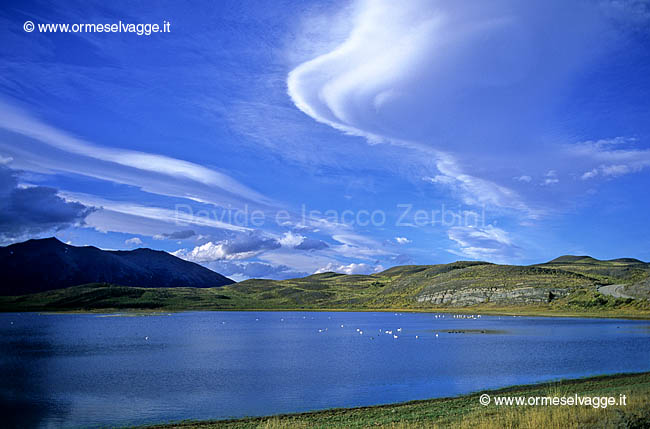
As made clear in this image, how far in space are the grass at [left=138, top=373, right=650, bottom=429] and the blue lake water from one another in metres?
2.54

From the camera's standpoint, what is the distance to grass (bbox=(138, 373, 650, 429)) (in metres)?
17.3

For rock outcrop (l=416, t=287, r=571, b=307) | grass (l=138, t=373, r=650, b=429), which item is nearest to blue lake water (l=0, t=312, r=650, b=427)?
grass (l=138, t=373, r=650, b=429)

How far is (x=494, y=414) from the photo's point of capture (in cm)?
2195

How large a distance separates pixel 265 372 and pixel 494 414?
78.2ft

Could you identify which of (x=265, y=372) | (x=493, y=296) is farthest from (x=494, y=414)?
(x=493, y=296)

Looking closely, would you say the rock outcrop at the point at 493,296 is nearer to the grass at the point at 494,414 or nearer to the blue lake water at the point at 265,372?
the blue lake water at the point at 265,372

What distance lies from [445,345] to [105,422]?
43.4 m

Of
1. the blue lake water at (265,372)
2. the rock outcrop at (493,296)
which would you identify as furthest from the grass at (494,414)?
the rock outcrop at (493,296)

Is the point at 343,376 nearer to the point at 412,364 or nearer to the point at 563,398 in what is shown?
the point at 412,364

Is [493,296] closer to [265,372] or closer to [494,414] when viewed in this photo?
[265,372]

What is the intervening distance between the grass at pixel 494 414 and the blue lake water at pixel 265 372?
2.54 m

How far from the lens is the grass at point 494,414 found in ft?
56.7

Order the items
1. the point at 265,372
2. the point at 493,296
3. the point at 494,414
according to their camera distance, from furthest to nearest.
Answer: the point at 493,296
the point at 265,372
the point at 494,414

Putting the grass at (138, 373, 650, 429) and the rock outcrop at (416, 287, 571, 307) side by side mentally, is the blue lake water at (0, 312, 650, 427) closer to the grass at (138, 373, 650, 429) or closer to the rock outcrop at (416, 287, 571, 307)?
the grass at (138, 373, 650, 429)
